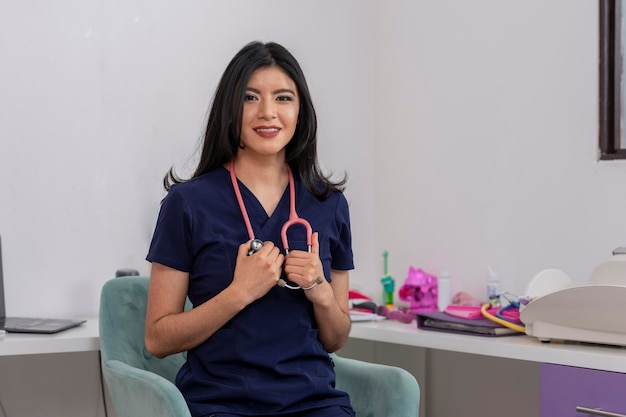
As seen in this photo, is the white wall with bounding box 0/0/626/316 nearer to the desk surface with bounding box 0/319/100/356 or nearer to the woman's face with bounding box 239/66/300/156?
the desk surface with bounding box 0/319/100/356

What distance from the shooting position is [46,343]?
78.3 inches

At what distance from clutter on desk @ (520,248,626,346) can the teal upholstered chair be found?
15.0 inches

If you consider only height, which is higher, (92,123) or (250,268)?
(92,123)

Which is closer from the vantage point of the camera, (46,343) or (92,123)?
(46,343)

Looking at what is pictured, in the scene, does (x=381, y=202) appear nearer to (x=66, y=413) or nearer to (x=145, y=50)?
(x=145, y=50)

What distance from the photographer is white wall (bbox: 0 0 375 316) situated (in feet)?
7.47

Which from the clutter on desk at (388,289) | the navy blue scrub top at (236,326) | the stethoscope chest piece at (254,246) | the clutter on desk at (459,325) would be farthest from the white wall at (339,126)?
the stethoscope chest piece at (254,246)

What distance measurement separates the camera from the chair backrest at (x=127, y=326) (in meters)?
1.85

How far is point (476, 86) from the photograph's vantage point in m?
2.60

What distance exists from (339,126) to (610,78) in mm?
937

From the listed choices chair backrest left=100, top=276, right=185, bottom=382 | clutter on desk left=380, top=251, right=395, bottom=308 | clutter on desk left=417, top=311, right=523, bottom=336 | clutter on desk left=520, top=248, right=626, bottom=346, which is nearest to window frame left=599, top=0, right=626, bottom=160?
clutter on desk left=520, top=248, right=626, bottom=346

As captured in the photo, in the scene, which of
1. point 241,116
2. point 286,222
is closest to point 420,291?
point 286,222

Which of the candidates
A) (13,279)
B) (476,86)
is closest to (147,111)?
(13,279)

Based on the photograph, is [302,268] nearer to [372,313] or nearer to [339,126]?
[372,313]
